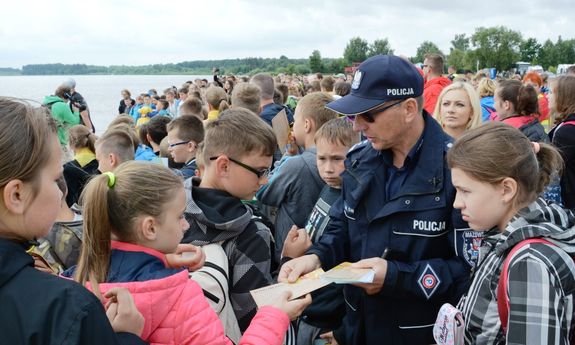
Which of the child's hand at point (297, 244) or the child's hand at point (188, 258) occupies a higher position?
the child's hand at point (188, 258)

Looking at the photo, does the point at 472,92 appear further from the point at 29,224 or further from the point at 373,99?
the point at 29,224

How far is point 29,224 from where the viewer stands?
1353mm

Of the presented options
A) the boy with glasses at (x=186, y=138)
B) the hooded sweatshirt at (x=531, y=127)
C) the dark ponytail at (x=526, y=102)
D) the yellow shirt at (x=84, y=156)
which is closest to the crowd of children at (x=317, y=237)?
the boy with glasses at (x=186, y=138)

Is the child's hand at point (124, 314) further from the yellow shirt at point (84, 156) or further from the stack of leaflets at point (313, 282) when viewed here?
the yellow shirt at point (84, 156)

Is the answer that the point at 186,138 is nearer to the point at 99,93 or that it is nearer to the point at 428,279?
the point at 428,279

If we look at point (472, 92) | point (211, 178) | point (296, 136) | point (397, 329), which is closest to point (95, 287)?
point (211, 178)

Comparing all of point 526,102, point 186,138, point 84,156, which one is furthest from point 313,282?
point 526,102

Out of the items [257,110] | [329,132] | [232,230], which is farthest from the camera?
[257,110]

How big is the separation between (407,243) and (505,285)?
2.16ft

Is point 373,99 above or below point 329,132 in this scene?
above

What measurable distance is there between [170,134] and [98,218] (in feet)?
11.8

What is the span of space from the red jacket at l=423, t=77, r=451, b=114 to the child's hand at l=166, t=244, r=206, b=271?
5860 mm

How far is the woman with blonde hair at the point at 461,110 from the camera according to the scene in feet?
16.9

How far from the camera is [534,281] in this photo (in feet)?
5.89
